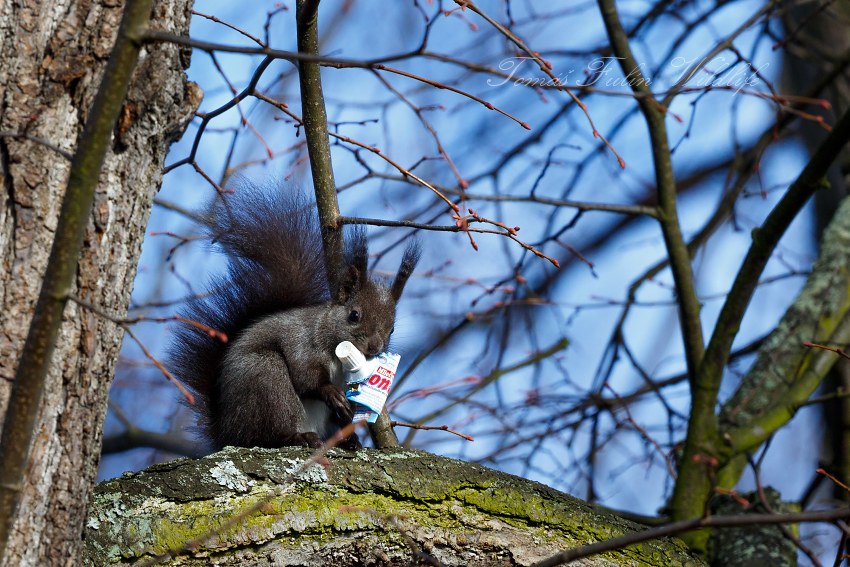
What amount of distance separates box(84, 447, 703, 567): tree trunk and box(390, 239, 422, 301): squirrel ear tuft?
0.97 m

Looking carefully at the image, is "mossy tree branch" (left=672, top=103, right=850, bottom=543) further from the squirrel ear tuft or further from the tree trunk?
the squirrel ear tuft

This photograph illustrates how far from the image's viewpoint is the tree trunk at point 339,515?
5.96 ft

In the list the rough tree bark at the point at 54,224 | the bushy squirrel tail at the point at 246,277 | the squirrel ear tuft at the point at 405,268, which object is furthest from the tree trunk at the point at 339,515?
the squirrel ear tuft at the point at 405,268

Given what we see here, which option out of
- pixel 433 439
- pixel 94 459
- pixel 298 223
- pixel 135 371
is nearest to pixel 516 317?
pixel 433 439

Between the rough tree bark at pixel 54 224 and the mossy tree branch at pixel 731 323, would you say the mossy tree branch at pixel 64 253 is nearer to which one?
the rough tree bark at pixel 54 224

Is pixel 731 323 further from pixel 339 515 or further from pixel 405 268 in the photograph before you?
pixel 339 515

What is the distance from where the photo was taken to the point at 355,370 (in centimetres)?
266

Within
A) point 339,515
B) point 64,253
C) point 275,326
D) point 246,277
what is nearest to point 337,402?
point 275,326

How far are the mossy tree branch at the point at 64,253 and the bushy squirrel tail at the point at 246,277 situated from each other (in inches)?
57.7

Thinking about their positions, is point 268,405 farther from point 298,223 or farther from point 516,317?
point 516,317

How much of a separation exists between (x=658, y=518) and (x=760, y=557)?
1.23 feet

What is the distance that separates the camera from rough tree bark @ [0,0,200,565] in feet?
4.88

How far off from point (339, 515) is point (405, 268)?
3.95 ft

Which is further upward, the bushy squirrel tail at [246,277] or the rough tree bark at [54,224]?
the bushy squirrel tail at [246,277]
